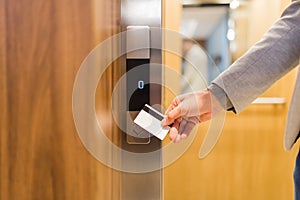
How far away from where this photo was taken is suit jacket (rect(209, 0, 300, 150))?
0.55 meters

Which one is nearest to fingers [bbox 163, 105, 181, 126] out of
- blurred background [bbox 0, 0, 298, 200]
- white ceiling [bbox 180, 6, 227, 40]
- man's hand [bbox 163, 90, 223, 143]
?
man's hand [bbox 163, 90, 223, 143]

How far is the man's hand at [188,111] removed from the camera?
2.03 ft

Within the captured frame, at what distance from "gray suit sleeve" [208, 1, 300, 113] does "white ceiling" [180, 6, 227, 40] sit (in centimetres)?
87

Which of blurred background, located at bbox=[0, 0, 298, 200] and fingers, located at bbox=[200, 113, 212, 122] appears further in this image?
fingers, located at bbox=[200, 113, 212, 122]

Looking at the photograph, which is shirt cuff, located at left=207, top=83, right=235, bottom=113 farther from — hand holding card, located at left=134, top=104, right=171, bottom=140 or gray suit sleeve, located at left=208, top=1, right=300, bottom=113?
hand holding card, located at left=134, top=104, right=171, bottom=140

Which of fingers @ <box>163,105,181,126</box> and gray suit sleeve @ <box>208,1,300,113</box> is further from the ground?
gray suit sleeve @ <box>208,1,300,113</box>

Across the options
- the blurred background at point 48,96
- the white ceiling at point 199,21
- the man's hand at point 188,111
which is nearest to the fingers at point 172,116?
the man's hand at point 188,111

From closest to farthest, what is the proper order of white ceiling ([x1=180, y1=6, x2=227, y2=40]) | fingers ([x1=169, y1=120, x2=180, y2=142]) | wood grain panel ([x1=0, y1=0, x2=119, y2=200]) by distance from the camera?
wood grain panel ([x1=0, y1=0, x2=119, y2=200])
fingers ([x1=169, y1=120, x2=180, y2=142])
white ceiling ([x1=180, y1=6, x2=227, y2=40])

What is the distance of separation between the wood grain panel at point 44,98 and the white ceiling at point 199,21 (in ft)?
3.09

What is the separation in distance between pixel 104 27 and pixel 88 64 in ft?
0.25

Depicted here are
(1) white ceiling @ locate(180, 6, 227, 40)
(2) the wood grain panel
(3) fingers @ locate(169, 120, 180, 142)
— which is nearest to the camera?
(2) the wood grain panel

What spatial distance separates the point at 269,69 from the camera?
0.57m

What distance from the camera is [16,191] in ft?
1.81

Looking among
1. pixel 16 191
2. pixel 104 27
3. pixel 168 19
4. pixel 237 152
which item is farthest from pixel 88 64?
pixel 237 152
